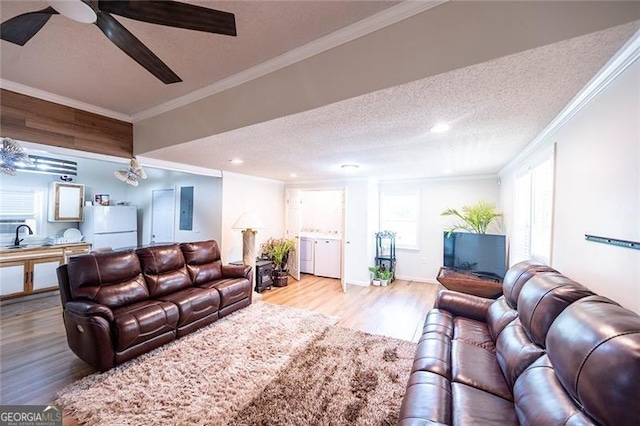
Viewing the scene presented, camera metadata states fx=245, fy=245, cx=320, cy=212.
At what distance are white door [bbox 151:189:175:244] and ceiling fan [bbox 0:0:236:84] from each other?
4.68m

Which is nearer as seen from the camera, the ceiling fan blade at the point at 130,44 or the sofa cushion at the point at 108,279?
the ceiling fan blade at the point at 130,44

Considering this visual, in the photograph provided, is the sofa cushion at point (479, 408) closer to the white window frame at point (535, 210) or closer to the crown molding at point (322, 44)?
the white window frame at point (535, 210)

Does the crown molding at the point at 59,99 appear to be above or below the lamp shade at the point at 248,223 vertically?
above

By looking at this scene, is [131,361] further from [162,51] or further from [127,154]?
[162,51]

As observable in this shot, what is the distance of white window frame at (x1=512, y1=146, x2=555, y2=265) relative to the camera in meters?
2.42

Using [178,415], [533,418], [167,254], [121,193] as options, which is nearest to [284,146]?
[167,254]

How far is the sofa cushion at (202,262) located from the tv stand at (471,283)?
3.47m

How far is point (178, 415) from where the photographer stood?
1848mm

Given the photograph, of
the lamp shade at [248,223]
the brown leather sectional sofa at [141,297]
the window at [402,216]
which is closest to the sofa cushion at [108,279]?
the brown leather sectional sofa at [141,297]

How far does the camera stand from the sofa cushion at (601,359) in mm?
790

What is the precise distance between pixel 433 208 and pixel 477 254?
5.68 feet

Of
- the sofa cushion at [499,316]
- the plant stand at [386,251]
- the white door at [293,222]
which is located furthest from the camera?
the white door at [293,222]

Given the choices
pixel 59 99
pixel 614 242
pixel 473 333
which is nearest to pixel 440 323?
pixel 473 333

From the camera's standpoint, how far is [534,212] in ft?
9.68
